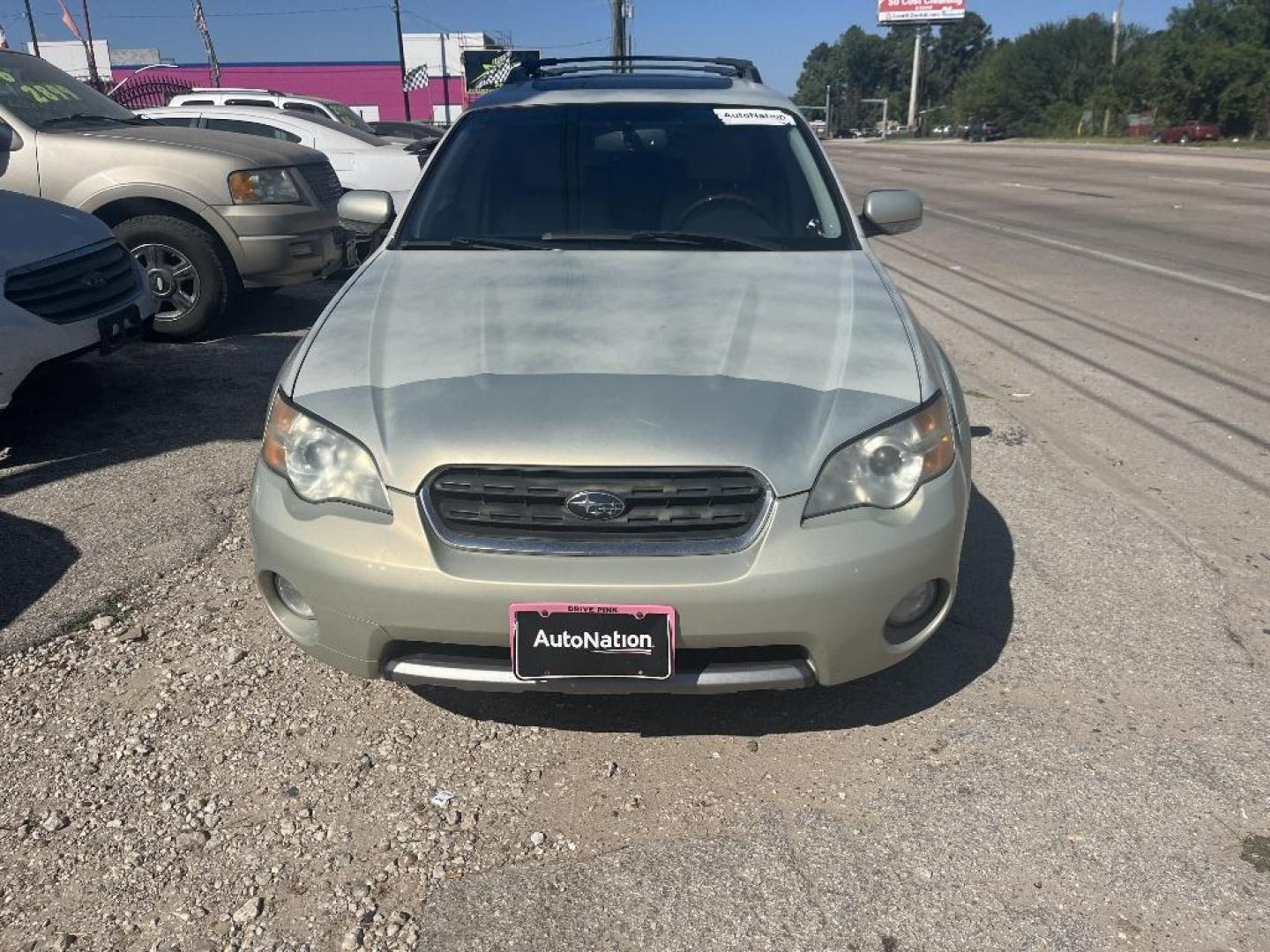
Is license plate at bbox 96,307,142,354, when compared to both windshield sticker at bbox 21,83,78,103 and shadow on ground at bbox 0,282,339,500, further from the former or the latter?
windshield sticker at bbox 21,83,78,103

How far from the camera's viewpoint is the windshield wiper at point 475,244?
143 inches

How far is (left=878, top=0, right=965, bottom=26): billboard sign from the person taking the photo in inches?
4193

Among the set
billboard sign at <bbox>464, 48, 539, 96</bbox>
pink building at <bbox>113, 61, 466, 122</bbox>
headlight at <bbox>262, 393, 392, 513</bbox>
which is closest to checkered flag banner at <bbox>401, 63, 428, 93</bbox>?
billboard sign at <bbox>464, 48, 539, 96</bbox>

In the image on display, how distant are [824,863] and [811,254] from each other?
199 centimetres

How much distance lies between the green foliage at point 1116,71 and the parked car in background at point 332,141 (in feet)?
191

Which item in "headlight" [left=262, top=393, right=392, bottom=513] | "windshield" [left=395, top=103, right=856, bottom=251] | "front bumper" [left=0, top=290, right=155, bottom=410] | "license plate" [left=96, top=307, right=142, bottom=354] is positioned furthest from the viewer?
"license plate" [left=96, top=307, right=142, bottom=354]

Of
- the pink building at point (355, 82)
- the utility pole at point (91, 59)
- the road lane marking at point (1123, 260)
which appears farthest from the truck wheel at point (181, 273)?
the pink building at point (355, 82)

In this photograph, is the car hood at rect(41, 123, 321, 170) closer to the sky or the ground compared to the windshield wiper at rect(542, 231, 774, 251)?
closer to the sky

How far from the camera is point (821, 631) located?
2424mm

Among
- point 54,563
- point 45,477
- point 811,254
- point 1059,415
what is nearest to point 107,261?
point 45,477

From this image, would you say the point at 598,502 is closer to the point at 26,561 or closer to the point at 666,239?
the point at 666,239

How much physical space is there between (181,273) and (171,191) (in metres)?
0.54

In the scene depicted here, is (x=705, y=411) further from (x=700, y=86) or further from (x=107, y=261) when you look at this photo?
(x=107, y=261)

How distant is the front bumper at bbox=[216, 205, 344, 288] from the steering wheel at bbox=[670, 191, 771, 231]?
14.6ft
